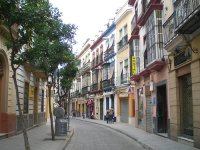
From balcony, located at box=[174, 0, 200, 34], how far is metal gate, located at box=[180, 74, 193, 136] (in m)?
2.77

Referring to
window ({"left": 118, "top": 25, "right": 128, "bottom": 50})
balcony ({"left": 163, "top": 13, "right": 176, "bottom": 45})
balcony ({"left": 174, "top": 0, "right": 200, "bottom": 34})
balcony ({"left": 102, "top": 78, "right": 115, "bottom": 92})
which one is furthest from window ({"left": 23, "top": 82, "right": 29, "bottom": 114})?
balcony ({"left": 102, "top": 78, "right": 115, "bottom": 92})

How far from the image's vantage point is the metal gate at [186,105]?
16.6 metres

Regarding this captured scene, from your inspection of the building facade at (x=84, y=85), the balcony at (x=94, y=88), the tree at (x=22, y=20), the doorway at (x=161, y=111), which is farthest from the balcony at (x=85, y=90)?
the tree at (x=22, y=20)

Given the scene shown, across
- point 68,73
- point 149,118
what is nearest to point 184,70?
point 149,118

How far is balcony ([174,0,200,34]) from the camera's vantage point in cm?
1250

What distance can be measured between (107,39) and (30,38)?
36.7 metres

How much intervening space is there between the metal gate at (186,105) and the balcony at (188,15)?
2.77 meters

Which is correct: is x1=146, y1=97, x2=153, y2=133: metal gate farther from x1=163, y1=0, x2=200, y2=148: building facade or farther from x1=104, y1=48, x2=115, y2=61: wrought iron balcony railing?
x1=104, y1=48, x2=115, y2=61: wrought iron balcony railing

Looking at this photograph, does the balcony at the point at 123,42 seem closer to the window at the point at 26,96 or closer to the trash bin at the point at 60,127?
the window at the point at 26,96

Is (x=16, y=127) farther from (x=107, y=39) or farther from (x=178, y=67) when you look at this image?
(x=107, y=39)

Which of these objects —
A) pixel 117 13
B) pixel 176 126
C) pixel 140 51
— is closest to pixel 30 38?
pixel 176 126

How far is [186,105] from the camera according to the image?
56.5ft

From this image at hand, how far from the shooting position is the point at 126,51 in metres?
38.2

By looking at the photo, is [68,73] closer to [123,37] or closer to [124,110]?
[124,110]
